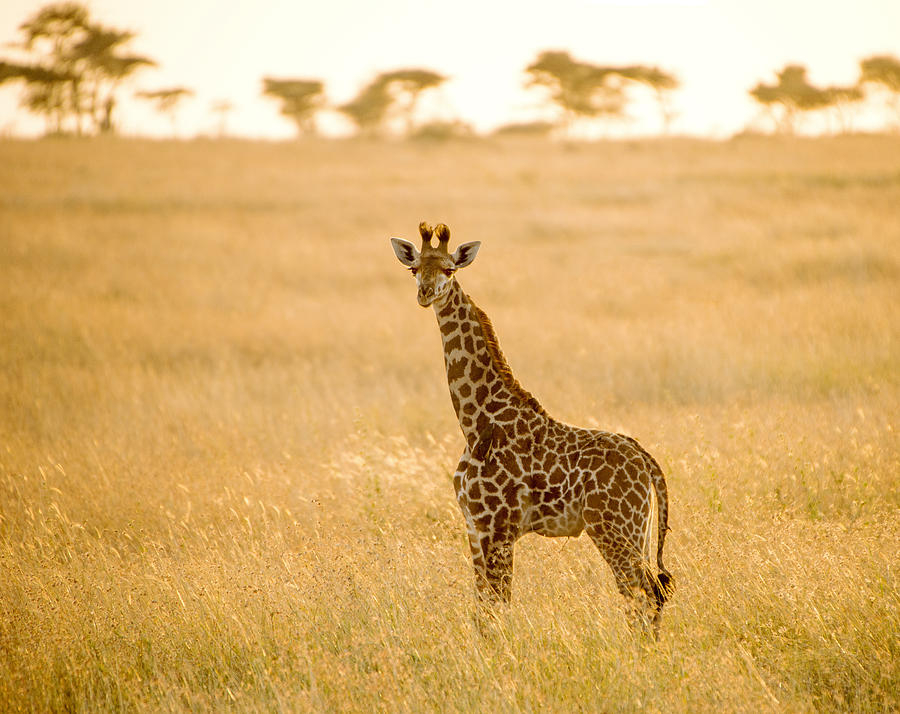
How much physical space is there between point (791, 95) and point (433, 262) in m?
40.8

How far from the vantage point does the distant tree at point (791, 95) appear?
40.8 meters

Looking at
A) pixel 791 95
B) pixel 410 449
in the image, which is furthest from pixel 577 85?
pixel 410 449

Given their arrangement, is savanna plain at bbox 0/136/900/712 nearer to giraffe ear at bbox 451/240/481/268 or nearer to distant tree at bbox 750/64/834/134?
giraffe ear at bbox 451/240/481/268

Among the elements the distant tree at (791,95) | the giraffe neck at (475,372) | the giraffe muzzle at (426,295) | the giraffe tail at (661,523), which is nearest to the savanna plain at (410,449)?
the giraffe tail at (661,523)

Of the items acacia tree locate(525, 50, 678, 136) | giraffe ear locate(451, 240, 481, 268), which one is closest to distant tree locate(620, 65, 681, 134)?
acacia tree locate(525, 50, 678, 136)

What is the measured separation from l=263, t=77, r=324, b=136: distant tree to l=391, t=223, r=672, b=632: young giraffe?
1698 inches

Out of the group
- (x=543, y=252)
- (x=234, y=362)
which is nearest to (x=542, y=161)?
(x=543, y=252)

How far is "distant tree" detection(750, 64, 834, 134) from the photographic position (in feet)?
134

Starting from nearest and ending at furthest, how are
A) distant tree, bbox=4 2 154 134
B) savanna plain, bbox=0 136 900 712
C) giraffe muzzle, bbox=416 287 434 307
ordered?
savanna plain, bbox=0 136 900 712 → giraffe muzzle, bbox=416 287 434 307 → distant tree, bbox=4 2 154 134

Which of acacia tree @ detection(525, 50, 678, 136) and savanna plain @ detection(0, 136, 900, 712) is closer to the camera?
savanna plain @ detection(0, 136, 900, 712)

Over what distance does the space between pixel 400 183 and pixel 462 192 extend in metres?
2.74

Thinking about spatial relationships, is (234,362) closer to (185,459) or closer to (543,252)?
(185,459)

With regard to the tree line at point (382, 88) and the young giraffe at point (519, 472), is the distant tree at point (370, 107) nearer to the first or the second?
the tree line at point (382, 88)

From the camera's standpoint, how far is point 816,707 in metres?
4.76
